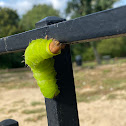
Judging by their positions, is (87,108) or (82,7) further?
(82,7)

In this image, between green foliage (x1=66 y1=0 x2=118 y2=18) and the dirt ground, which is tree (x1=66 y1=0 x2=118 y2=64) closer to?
green foliage (x1=66 y1=0 x2=118 y2=18)

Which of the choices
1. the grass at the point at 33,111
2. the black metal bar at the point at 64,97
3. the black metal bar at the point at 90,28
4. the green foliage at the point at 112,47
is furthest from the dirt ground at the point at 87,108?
the green foliage at the point at 112,47

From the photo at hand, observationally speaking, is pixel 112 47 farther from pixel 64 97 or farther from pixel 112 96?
pixel 64 97

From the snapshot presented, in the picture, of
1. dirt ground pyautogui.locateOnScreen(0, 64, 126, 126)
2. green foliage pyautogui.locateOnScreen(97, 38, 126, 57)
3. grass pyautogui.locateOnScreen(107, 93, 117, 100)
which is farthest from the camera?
green foliage pyautogui.locateOnScreen(97, 38, 126, 57)

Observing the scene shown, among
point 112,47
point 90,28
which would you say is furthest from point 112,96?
point 112,47

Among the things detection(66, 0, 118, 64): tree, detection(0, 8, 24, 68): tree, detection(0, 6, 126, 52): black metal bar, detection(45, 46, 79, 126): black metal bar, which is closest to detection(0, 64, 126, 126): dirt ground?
detection(45, 46, 79, 126): black metal bar

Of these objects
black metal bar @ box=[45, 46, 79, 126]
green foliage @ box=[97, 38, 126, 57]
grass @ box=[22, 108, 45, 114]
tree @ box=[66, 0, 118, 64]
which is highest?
tree @ box=[66, 0, 118, 64]

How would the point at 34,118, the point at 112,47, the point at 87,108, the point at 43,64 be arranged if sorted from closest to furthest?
the point at 43,64
the point at 34,118
the point at 87,108
the point at 112,47
